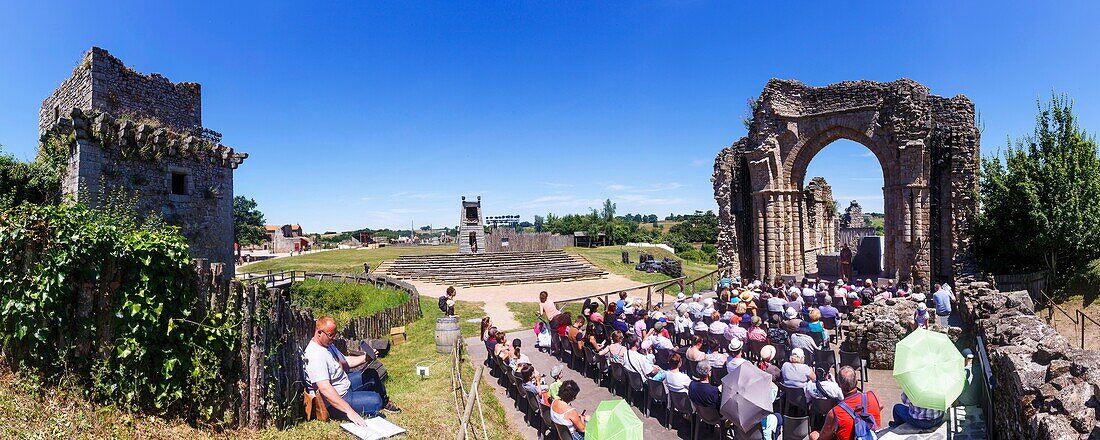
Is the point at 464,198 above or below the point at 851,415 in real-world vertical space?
above

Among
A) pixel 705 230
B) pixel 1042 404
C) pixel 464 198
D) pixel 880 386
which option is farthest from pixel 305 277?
pixel 705 230

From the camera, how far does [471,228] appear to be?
4672cm

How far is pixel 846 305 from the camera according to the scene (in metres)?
13.8

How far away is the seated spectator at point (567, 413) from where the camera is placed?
6.25 m

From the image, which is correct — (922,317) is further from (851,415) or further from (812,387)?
(851,415)

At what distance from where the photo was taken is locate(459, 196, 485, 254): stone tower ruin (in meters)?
46.3

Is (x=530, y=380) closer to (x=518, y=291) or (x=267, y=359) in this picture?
(x=267, y=359)

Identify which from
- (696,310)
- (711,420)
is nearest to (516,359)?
(711,420)

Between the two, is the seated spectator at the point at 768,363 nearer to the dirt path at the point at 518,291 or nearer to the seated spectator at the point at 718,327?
the seated spectator at the point at 718,327

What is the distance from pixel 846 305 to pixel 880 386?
197 inches

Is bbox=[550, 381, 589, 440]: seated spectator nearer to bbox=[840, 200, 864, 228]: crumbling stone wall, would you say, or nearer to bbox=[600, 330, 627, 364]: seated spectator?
bbox=[600, 330, 627, 364]: seated spectator

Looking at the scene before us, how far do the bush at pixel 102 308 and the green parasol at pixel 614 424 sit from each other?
410cm

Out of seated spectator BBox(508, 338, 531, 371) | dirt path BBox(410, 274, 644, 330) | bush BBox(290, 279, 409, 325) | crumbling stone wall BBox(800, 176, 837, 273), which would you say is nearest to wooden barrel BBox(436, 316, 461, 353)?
seated spectator BBox(508, 338, 531, 371)

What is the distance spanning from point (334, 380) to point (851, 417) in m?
5.76
